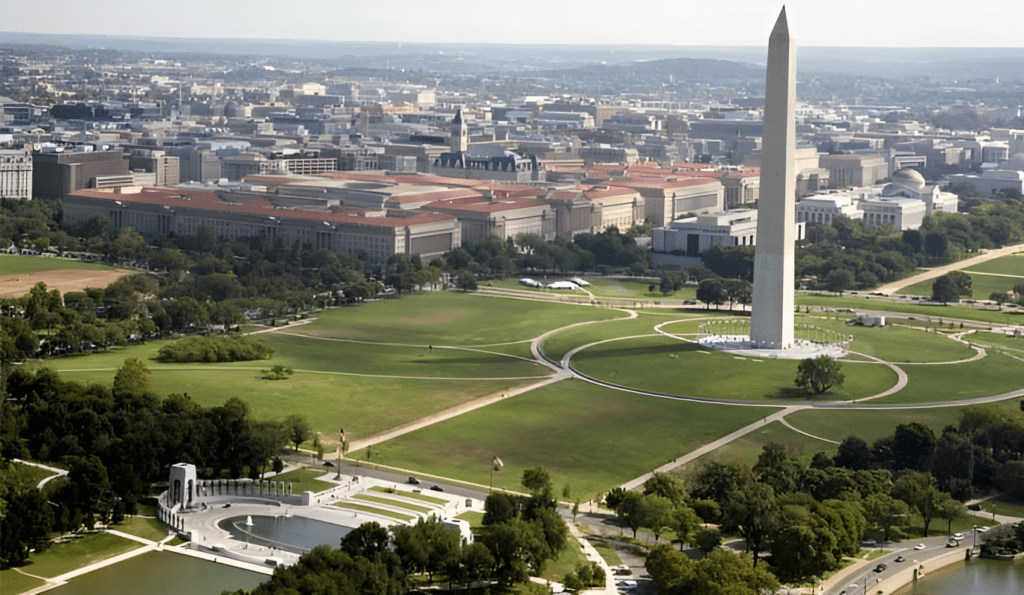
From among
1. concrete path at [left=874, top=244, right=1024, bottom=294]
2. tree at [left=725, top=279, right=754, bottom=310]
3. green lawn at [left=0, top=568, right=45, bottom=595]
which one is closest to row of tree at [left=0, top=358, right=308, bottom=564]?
green lawn at [left=0, top=568, right=45, bottom=595]

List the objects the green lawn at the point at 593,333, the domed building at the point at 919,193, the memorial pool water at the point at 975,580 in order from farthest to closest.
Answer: the domed building at the point at 919,193
the green lawn at the point at 593,333
the memorial pool water at the point at 975,580

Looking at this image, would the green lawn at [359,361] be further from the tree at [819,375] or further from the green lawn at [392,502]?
the green lawn at [392,502]

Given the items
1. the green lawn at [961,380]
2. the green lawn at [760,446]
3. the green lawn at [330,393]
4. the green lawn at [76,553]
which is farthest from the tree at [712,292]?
the green lawn at [76,553]

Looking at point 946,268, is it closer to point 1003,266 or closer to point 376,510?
point 1003,266

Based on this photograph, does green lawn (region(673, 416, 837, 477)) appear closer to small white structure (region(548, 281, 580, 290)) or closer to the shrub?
the shrub

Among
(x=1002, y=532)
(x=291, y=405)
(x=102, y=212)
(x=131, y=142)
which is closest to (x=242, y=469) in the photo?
(x=291, y=405)

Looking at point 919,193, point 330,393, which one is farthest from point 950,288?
point 919,193
